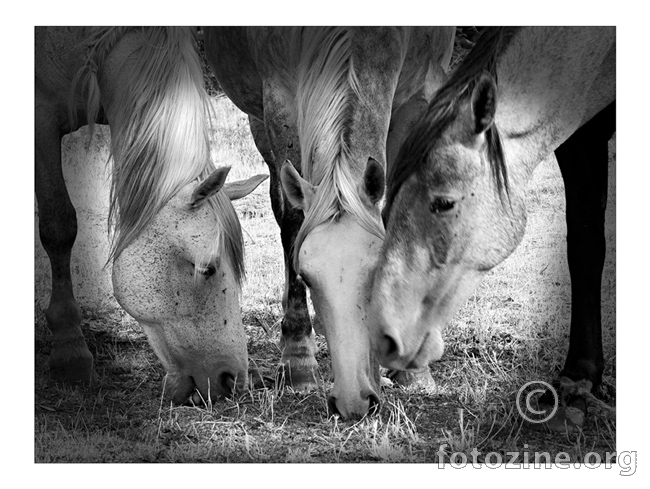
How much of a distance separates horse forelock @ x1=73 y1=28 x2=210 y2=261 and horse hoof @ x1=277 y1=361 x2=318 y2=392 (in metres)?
0.89

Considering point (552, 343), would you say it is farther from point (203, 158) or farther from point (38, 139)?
point (38, 139)

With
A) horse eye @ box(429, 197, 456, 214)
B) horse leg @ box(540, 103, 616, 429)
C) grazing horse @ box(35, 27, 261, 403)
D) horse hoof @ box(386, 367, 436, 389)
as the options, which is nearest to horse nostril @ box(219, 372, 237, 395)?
grazing horse @ box(35, 27, 261, 403)

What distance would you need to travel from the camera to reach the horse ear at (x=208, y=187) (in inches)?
141

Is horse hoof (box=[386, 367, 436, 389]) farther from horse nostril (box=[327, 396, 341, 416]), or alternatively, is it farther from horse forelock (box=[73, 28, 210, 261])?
horse forelock (box=[73, 28, 210, 261])

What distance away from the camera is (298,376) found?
158 inches

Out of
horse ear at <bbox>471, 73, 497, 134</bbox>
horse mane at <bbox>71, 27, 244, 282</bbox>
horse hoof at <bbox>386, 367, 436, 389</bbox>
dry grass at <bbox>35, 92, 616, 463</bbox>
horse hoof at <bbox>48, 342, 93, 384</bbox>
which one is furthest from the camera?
horse hoof at <bbox>48, 342, 93, 384</bbox>

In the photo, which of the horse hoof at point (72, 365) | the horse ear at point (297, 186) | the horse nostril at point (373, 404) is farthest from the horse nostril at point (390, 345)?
the horse hoof at point (72, 365)

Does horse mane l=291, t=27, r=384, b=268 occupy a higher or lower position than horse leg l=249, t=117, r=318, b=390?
higher

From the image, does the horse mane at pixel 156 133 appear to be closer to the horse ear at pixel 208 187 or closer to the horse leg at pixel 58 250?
the horse ear at pixel 208 187

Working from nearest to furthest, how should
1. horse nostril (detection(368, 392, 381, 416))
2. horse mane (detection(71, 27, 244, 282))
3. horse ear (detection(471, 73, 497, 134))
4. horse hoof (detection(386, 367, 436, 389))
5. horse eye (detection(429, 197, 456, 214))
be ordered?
horse ear (detection(471, 73, 497, 134)), horse eye (detection(429, 197, 456, 214)), horse nostril (detection(368, 392, 381, 416)), horse mane (detection(71, 27, 244, 282)), horse hoof (detection(386, 367, 436, 389))

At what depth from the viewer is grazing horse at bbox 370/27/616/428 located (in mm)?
3184

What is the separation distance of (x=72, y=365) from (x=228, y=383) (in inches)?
29.3

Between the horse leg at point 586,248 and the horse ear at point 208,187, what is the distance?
4.58ft

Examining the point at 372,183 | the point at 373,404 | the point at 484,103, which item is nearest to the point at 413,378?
the point at 373,404
